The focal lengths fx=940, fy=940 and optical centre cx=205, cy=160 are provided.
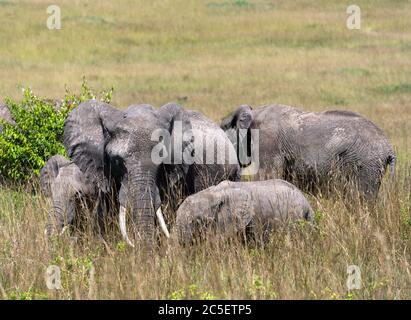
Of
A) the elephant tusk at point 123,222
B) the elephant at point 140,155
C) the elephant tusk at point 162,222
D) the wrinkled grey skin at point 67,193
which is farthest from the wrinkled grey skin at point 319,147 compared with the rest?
the elephant tusk at point 123,222

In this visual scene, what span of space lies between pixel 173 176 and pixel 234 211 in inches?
27.1

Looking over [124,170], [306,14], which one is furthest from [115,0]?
[124,170]

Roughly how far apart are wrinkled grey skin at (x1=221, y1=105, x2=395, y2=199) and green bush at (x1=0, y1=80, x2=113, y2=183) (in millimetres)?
2235

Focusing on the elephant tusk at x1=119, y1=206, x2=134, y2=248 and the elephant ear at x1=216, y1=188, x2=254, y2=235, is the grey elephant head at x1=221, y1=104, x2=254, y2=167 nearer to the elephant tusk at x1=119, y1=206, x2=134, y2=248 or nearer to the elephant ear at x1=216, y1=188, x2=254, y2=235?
the elephant ear at x1=216, y1=188, x2=254, y2=235

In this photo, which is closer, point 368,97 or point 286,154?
point 286,154

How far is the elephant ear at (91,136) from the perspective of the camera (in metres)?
8.75

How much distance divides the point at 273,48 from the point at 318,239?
1307 inches

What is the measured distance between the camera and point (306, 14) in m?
52.4

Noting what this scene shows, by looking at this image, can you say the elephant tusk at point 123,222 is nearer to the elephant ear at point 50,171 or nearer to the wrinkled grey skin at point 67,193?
the wrinkled grey skin at point 67,193

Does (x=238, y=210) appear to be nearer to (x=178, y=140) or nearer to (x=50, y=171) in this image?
(x=178, y=140)

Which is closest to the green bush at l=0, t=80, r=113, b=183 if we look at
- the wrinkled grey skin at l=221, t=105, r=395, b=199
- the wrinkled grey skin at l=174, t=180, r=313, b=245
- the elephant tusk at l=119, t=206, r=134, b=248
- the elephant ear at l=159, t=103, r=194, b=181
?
the wrinkled grey skin at l=221, t=105, r=395, b=199

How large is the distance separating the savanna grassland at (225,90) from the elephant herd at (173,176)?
30cm
